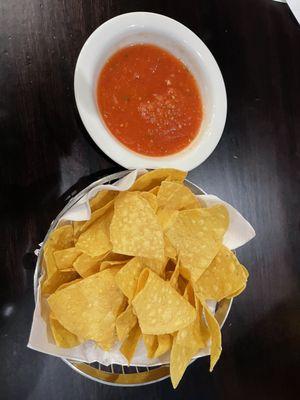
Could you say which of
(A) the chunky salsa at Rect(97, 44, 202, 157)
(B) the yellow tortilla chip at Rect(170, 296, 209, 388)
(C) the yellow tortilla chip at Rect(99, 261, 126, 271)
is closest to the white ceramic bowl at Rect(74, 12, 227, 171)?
(A) the chunky salsa at Rect(97, 44, 202, 157)

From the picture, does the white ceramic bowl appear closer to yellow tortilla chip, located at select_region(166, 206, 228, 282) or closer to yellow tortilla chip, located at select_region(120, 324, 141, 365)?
yellow tortilla chip, located at select_region(166, 206, 228, 282)

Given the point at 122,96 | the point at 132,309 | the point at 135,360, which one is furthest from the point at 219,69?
the point at 135,360

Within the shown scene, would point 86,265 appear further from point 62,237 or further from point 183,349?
point 183,349

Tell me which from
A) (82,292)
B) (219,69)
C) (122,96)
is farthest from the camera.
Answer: (219,69)

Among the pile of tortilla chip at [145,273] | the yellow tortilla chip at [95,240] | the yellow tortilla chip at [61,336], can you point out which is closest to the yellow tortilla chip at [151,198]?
the pile of tortilla chip at [145,273]

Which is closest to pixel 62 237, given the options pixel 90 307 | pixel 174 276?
pixel 90 307

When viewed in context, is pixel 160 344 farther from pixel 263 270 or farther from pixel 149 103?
pixel 149 103
